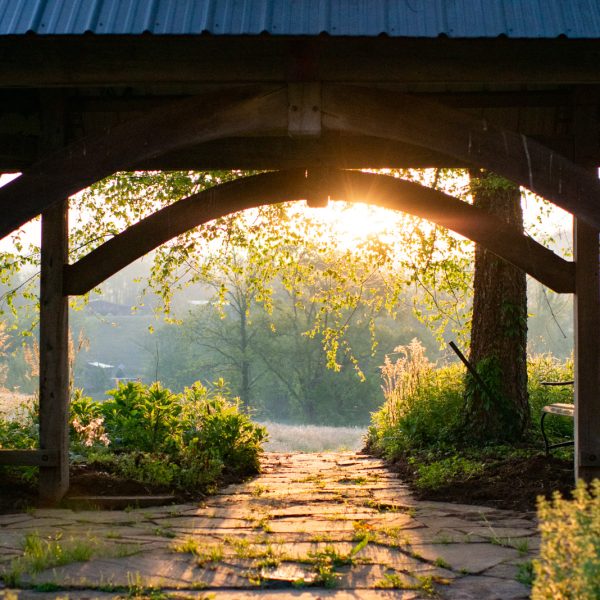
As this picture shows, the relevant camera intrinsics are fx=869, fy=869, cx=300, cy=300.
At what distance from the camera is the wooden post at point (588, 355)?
5.54m

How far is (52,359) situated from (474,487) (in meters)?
3.13

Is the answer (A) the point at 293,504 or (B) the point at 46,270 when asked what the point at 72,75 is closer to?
(B) the point at 46,270

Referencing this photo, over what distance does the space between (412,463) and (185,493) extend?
8.17ft

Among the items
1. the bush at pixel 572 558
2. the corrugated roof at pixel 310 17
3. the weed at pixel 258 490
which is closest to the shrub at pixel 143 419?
the weed at pixel 258 490

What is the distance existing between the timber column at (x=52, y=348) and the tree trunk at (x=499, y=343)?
4.13 m

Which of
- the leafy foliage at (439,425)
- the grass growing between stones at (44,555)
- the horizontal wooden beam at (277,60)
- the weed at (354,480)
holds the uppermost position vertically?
the horizontal wooden beam at (277,60)

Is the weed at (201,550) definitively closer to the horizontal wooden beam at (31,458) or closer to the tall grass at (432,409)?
the horizontal wooden beam at (31,458)

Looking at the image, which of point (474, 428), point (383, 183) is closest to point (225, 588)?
point (383, 183)

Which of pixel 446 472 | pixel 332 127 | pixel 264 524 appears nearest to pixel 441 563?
pixel 264 524

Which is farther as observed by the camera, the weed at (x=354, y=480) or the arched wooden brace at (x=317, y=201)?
the weed at (x=354, y=480)

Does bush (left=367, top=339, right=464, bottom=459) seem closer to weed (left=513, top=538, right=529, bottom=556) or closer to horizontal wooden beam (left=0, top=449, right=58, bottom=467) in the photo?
weed (left=513, top=538, right=529, bottom=556)

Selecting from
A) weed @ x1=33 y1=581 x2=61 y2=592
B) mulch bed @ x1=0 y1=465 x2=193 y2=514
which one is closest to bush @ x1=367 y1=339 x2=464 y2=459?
mulch bed @ x1=0 y1=465 x2=193 y2=514

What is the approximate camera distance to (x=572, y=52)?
4285 millimetres

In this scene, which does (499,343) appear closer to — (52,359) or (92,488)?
(92,488)
